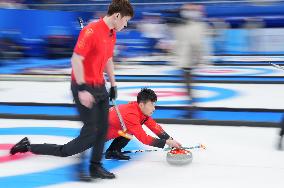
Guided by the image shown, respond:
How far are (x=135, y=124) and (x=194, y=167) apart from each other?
612mm

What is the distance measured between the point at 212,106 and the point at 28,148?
10.4 ft

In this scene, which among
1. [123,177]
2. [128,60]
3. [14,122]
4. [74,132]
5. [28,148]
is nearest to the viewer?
[123,177]

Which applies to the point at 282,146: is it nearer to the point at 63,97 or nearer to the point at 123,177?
the point at 123,177

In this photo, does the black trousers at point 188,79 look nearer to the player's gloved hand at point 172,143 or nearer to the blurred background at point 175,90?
the blurred background at point 175,90

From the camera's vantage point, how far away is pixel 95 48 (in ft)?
9.92

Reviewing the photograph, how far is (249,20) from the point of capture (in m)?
15.5

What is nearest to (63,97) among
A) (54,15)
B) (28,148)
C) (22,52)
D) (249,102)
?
(249,102)

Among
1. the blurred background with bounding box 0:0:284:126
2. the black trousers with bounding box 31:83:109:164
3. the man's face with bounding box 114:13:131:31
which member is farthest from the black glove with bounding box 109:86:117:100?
the blurred background with bounding box 0:0:284:126

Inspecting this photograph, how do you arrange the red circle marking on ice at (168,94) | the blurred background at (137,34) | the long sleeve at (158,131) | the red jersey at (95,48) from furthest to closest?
the blurred background at (137,34)
the red circle marking on ice at (168,94)
the long sleeve at (158,131)
the red jersey at (95,48)

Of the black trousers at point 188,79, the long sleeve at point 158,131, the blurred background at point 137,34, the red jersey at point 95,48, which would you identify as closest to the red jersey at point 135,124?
the long sleeve at point 158,131

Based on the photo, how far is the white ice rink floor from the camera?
3.29 m

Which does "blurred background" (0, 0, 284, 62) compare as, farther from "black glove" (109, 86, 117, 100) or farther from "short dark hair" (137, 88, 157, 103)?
"black glove" (109, 86, 117, 100)

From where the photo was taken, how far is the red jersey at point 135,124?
3604 mm

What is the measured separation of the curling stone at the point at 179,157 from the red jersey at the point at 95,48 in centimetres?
92
